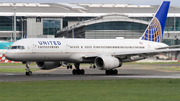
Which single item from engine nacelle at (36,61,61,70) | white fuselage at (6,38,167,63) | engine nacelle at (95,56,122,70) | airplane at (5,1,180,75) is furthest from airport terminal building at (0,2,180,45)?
engine nacelle at (95,56,122,70)

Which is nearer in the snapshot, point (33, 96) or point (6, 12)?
point (33, 96)

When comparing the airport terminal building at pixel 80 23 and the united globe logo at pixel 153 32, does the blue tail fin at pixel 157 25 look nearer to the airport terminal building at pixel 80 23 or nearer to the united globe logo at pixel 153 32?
the united globe logo at pixel 153 32

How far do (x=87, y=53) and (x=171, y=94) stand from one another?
69.5 feet

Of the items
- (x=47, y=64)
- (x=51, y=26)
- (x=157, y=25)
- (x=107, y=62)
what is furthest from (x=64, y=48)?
(x=51, y=26)

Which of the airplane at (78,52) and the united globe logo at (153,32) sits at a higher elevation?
the united globe logo at (153,32)

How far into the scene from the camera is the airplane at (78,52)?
118 ft

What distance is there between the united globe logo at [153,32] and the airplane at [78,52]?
7.09ft

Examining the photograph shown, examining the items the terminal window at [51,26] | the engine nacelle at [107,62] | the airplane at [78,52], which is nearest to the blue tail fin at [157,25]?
the airplane at [78,52]

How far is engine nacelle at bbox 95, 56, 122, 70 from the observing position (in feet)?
120

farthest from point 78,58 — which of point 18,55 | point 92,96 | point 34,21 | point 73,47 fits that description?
point 34,21

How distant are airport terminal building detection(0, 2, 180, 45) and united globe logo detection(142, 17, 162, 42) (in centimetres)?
4550

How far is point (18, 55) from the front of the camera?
35.1 meters

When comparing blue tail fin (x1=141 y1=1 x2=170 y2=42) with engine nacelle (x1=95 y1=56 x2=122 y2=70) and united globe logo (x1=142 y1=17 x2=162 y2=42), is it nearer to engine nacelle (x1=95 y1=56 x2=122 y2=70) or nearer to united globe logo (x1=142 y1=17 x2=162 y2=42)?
united globe logo (x1=142 y1=17 x2=162 y2=42)

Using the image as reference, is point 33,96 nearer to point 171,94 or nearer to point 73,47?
point 171,94
